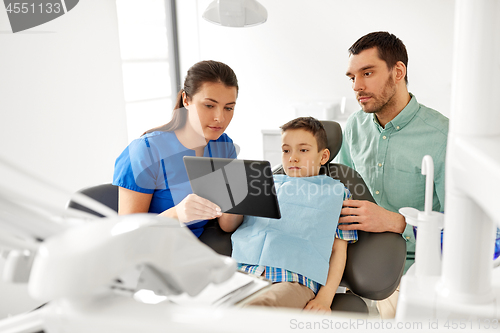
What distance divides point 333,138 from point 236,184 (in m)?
0.63

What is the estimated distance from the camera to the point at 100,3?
2938 millimetres

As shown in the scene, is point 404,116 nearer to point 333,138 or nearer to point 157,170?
point 333,138

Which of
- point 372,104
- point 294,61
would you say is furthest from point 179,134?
point 294,61

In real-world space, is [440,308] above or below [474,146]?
below

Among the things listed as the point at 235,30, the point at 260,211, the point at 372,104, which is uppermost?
the point at 235,30

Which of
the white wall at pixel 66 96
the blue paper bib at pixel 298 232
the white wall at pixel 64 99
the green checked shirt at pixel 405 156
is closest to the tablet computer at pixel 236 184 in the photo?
the blue paper bib at pixel 298 232

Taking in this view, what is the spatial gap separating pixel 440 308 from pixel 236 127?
3.65 meters

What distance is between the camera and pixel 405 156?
163 cm

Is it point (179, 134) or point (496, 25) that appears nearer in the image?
point (496, 25)

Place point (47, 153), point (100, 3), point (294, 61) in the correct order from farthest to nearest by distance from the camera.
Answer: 1. point (294, 61)
2. point (100, 3)
3. point (47, 153)

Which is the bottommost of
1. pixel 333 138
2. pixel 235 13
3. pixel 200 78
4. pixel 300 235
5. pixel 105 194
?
pixel 300 235

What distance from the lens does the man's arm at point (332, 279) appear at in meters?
1.19

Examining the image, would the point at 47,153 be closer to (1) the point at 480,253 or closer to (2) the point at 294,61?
(2) the point at 294,61

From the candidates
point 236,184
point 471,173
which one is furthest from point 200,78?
point 471,173
